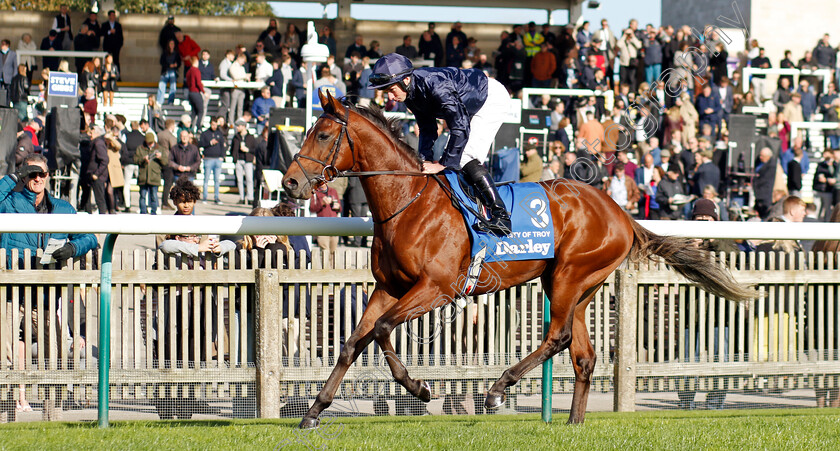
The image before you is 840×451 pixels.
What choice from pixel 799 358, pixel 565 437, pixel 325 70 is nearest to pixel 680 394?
pixel 799 358

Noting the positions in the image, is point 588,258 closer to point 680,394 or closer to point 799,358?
point 680,394

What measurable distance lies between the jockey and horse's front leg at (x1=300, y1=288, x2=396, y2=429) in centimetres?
65

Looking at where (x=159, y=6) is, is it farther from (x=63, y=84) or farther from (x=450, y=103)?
(x=450, y=103)

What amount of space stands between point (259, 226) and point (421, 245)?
35.2 inches

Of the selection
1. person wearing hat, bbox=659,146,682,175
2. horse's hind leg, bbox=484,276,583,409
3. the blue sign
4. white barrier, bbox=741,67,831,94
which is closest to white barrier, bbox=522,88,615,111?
person wearing hat, bbox=659,146,682,175

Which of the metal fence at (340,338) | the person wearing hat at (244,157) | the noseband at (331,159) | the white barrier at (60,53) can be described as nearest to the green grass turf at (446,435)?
the metal fence at (340,338)

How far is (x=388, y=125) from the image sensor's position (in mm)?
5449

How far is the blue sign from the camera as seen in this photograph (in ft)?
54.4

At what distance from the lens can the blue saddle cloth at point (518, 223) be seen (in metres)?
5.32

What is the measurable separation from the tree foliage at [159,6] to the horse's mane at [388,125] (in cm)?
3050

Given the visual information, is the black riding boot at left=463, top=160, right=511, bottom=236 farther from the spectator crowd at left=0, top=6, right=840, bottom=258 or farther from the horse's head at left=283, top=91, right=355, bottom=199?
the spectator crowd at left=0, top=6, right=840, bottom=258

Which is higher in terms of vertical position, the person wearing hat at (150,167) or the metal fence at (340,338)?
the person wearing hat at (150,167)

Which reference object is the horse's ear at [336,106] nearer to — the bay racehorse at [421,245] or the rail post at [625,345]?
the bay racehorse at [421,245]

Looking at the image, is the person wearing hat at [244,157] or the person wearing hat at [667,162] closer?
the person wearing hat at [667,162]
